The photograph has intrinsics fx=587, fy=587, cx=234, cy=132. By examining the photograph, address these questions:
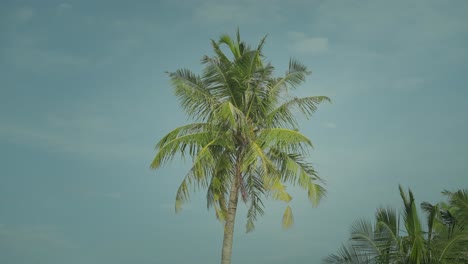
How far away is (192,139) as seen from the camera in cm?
2161

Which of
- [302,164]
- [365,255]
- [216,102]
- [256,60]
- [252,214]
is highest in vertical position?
[256,60]

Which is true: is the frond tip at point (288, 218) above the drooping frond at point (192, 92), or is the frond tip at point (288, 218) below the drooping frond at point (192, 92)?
below

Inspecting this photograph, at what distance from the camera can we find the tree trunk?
66.1ft

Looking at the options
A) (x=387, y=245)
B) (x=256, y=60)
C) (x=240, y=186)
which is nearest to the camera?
(x=387, y=245)

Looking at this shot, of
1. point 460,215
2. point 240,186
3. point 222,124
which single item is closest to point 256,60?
point 222,124

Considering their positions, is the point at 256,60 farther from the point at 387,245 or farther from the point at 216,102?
the point at 387,245

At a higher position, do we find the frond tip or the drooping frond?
the drooping frond

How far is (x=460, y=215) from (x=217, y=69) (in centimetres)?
1074

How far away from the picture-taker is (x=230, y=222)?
20469 millimetres

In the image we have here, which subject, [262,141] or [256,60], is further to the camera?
[256,60]

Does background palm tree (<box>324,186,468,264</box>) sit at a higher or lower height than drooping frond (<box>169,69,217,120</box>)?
lower

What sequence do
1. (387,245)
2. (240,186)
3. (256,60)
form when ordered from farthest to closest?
(256,60)
(240,186)
(387,245)

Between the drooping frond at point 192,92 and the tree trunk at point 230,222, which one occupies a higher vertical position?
the drooping frond at point 192,92

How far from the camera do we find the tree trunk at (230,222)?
20141 millimetres
